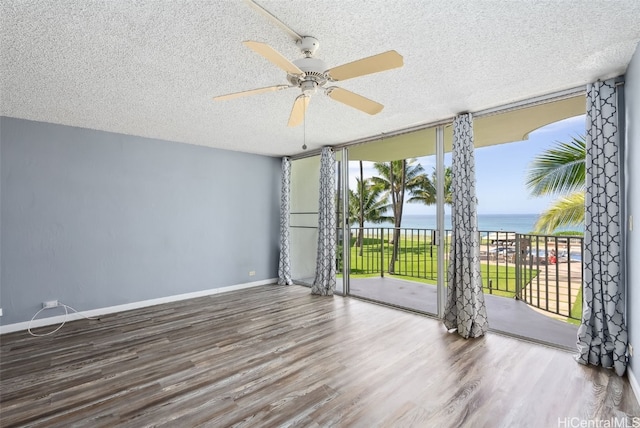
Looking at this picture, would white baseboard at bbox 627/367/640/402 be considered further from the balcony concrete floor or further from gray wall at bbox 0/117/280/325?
gray wall at bbox 0/117/280/325

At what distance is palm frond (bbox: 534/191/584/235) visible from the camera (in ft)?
10.7

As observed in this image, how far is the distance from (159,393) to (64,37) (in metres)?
2.50

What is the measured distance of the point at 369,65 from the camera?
1643 mm

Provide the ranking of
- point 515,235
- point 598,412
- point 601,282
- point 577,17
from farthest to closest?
1. point 515,235
2. point 601,282
3. point 598,412
4. point 577,17

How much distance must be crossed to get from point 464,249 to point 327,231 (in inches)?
88.8

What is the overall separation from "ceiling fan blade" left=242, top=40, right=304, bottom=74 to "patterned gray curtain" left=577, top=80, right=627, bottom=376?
255 cm

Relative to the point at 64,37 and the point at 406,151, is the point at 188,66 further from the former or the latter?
the point at 406,151

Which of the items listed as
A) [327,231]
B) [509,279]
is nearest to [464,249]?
[327,231]

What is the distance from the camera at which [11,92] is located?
2668 mm

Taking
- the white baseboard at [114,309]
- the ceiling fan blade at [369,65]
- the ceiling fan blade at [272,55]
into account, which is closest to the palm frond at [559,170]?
the ceiling fan blade at [369,65]

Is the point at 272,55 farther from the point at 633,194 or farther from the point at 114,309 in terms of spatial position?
the point at 114,309

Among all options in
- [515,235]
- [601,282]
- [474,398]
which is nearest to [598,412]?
[474,398]

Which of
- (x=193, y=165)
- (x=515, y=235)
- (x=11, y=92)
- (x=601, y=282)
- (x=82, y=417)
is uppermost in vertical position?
(x=11, y=92)

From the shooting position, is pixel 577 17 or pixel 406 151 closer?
pixel 577 17
